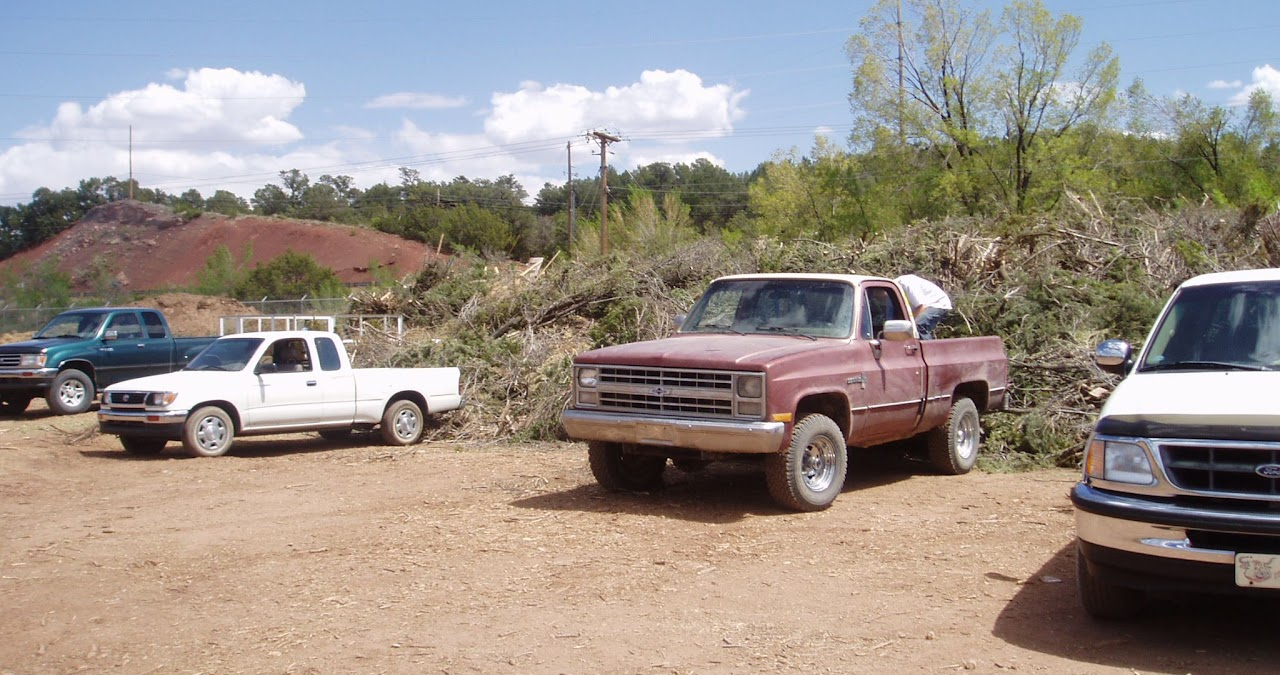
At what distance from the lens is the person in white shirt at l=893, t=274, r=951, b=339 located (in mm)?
11297

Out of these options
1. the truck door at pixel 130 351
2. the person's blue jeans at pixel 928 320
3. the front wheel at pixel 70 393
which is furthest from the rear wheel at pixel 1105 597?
the truck door at pixel 130 351

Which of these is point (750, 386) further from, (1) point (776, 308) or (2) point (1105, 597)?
(2) point (1105, 597)

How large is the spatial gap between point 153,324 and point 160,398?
751 cm

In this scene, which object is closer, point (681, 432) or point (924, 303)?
point (681, 432)

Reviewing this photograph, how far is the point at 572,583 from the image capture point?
6801 mm

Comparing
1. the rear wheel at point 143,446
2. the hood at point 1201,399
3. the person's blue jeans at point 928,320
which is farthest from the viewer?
the rear wheel at point 143,446

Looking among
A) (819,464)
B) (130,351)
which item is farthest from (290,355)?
(819,464)

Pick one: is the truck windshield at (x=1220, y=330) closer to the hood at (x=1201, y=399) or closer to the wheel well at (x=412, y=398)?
the hood at (x=1201, y=399)

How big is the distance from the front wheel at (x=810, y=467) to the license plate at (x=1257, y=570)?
3.87 m

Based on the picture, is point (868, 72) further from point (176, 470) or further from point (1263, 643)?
point (1263, 643)

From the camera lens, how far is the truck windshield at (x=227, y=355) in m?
13.8

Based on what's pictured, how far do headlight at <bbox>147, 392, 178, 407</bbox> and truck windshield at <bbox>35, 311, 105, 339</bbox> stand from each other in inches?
278

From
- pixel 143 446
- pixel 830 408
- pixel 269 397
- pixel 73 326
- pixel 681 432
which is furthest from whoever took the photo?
pixel 73 326

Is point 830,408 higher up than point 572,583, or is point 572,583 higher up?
point 830,408
